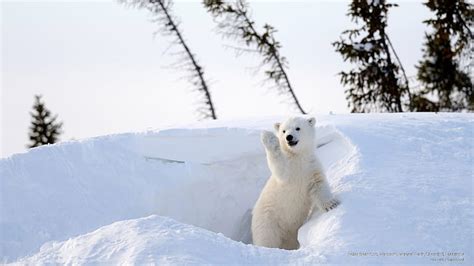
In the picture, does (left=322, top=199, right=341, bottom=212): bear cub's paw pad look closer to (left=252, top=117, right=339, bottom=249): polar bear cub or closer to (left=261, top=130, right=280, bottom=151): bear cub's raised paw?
(left=252, top=117, right=339, bottom=249): polar bear cub

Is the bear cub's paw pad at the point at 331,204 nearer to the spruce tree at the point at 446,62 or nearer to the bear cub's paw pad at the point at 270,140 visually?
the bear cub's paw pad at the point at 270,140

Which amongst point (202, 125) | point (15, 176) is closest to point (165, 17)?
point (202, 125)

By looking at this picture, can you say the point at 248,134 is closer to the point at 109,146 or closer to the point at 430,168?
the point at 109,146

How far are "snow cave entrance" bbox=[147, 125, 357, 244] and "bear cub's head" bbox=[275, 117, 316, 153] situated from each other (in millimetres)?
1683

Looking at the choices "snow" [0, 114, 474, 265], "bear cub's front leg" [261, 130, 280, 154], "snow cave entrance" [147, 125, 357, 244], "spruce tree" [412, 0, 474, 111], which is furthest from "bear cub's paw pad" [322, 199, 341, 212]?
"spruce tree" [412, 0, 474, 111]

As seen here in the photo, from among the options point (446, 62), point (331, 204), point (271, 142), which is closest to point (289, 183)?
point (271, 142)

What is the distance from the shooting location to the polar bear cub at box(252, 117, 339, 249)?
7.95m

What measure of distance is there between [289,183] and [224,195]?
8.21 ft

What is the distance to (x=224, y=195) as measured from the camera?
1038cm

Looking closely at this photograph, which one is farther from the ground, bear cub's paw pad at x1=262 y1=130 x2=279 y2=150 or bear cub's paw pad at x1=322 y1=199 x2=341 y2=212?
bear cub's paw pad at x1=262 y1=130 x2=279 y2=150

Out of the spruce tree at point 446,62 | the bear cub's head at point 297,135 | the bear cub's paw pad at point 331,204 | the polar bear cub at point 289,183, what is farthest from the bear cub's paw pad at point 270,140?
the spruce tree at point 446,62

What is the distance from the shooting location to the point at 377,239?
6.54 m

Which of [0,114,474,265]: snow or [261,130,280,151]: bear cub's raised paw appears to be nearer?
[0,114,474,265]: snow

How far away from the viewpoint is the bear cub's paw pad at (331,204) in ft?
24.4
